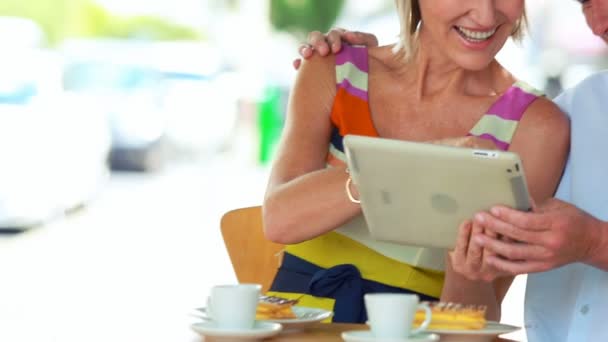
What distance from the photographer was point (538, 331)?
198cm

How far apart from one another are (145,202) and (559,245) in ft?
25.0

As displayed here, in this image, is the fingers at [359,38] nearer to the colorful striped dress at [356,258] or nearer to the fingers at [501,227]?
the colorful striped dress at [356,258]

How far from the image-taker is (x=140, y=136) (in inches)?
415

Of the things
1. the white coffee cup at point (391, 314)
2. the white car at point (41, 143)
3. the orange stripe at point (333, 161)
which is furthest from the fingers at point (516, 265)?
the white car at point (41, 143)

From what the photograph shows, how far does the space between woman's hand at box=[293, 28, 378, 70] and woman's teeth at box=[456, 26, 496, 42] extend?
10.8 inches

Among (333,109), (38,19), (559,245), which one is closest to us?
(559,245)

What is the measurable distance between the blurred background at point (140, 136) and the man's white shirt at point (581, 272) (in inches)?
8.2

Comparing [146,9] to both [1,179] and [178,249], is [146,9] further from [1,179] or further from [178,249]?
[178,249]

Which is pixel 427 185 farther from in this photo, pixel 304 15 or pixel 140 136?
pixel 304 15

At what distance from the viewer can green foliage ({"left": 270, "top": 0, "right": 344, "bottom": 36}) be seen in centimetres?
1416

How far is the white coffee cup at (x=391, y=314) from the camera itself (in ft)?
4.59

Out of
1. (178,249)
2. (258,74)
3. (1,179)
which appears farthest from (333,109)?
(258,74)

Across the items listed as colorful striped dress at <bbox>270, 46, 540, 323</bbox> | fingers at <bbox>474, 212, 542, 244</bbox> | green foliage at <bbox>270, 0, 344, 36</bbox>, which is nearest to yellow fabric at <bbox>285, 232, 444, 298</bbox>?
colorful striped dress at <bbox>270, 46, 540, 323</bbox>

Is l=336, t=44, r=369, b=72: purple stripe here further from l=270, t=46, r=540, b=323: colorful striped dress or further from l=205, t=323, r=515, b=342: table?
l=205, t=323, r=515, b=342: table
